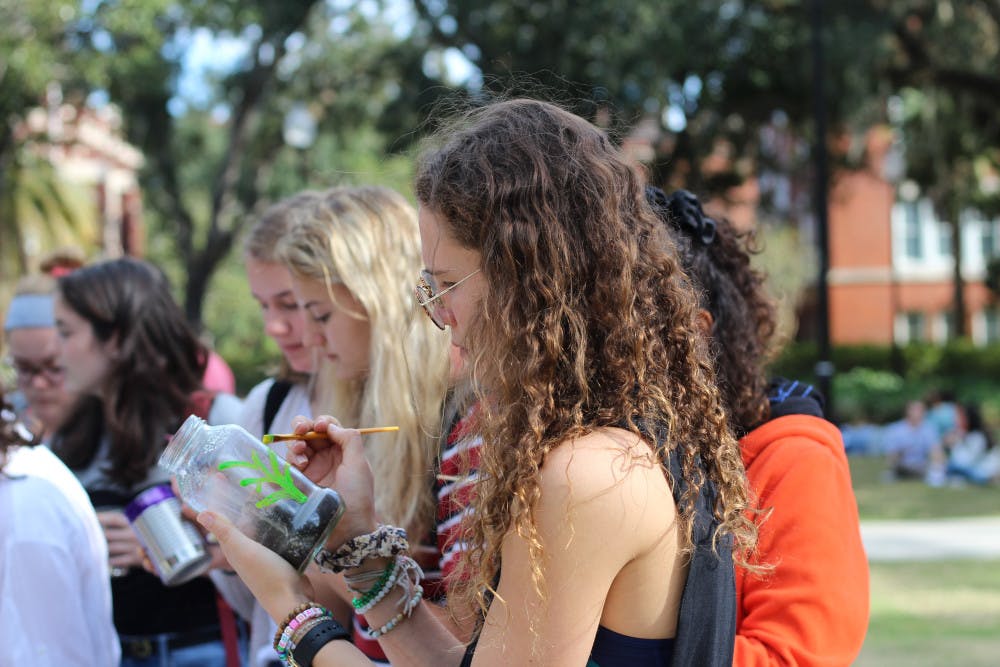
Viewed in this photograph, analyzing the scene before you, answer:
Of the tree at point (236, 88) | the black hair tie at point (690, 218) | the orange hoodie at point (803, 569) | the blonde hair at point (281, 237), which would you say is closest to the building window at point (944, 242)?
the tree at point (236, 88)

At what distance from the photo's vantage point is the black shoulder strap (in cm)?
332

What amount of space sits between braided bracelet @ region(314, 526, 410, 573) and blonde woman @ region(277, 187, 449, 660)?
63 centimetres

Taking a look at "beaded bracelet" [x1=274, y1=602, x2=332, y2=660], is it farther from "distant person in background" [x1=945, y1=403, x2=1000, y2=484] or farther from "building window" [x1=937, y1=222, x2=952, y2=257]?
"building window" [x1=937, y1=222, x2=952, y2=257]

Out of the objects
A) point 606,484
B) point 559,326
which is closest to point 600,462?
→ point 606,484

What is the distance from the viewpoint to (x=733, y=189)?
18.9m

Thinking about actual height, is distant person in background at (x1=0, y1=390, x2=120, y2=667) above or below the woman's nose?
below

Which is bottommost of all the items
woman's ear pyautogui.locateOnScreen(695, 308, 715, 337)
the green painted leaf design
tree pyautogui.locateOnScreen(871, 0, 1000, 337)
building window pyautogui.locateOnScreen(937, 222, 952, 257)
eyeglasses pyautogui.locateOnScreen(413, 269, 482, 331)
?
building window pyautogui.locateOnScreen(937, 222, 952, 257)

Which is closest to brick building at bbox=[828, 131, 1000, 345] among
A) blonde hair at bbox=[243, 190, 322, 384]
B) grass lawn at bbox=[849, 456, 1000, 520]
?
grass lawn at bbox=[849, 456, 1000, 520]

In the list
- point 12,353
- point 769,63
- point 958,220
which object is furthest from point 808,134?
point 12,353

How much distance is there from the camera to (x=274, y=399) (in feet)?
11.1

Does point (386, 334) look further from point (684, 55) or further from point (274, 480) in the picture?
point (684, 55)

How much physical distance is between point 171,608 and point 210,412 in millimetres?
661

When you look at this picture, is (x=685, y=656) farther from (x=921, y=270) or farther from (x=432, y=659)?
(x=921, y=270)

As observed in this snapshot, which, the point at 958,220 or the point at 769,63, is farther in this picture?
the point at 958,220
